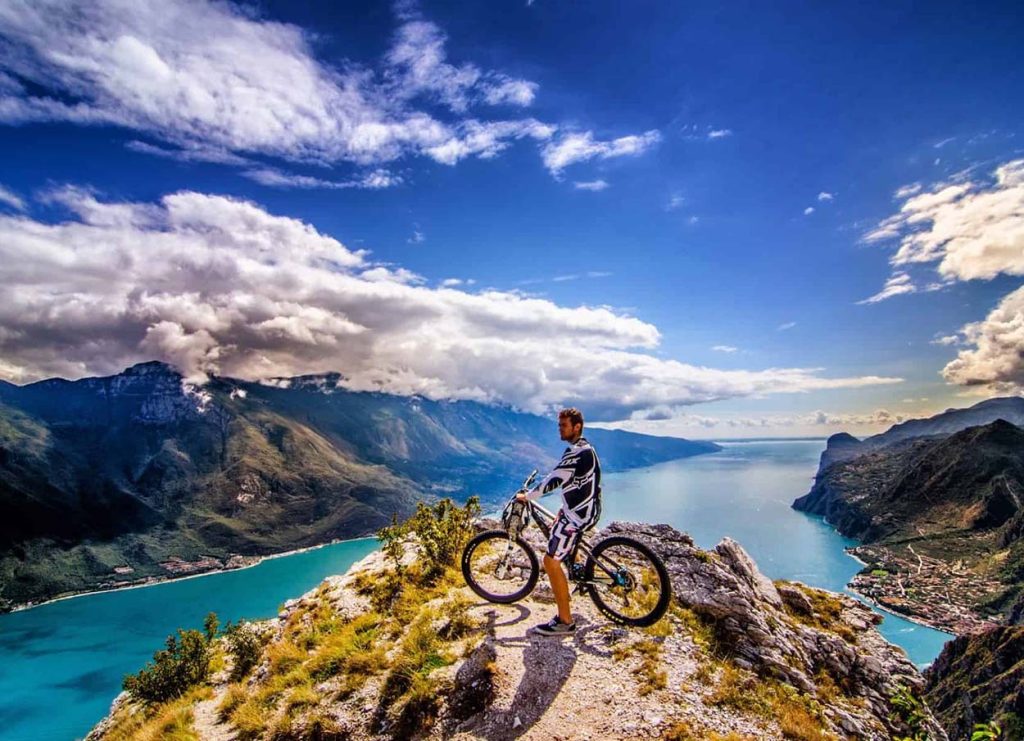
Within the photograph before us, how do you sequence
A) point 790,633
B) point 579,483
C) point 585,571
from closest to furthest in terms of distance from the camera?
1. point 579,483
2. point 585,571
3. point 790,633

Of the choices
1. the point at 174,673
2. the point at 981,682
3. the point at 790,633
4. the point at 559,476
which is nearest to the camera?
the point at 559,476

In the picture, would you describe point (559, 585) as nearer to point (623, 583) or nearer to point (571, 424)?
point (623, 583)

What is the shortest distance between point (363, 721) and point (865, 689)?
36.9 feet

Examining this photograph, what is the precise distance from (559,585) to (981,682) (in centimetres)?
14440

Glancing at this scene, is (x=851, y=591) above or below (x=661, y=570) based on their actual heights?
below

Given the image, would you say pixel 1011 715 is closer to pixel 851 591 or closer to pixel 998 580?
pixel 851 591

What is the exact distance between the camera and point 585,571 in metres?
10.4

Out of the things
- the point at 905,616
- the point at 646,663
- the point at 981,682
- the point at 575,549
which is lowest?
the point at 905,616

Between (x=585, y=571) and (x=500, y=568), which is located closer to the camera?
(x=585, y=571)

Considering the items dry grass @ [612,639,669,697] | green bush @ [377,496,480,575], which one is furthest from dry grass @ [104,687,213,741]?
dry grass @ [612,639,669,697]

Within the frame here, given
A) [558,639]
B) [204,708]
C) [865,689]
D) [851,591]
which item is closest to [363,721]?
[558,639]

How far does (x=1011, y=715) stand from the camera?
8506 centimetres

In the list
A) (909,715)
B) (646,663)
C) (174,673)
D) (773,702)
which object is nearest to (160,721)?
(174,673)

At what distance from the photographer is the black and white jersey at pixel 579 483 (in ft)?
31.6
